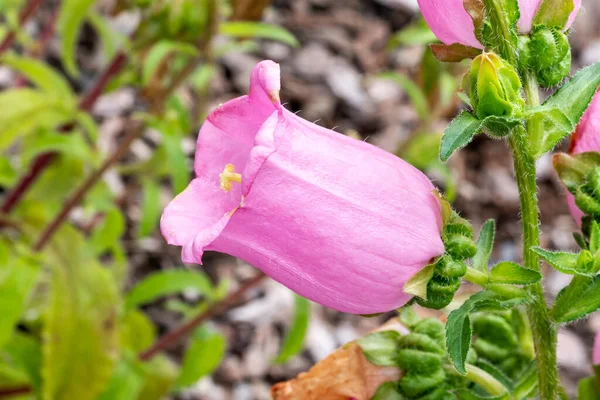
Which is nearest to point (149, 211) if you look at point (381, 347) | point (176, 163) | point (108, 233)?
point (108, 233)

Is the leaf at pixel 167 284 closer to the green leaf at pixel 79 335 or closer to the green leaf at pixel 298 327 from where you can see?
the green leaf at pixel 79 335

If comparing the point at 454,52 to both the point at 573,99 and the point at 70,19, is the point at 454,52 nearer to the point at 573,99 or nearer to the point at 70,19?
the point at 573,99

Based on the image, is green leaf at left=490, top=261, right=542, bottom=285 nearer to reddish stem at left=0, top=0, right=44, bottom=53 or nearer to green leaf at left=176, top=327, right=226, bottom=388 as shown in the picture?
green leaf at left=176, top=327, right=226, bottom=388

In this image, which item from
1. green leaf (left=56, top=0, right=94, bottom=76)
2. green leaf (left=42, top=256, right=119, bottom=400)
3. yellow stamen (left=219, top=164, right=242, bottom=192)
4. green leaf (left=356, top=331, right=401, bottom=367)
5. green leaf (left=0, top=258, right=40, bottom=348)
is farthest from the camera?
green leaf (left=56, top=0, right=94, bottom=76)

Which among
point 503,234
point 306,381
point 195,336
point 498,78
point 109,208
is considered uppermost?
point 498,78

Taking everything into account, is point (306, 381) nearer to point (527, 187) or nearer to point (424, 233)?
point (424, 233)

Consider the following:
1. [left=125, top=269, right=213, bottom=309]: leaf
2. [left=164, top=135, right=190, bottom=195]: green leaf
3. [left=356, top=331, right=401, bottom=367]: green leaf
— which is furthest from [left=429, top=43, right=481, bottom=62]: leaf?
[left=125, top=269, right=213, bottom=309]: leaf

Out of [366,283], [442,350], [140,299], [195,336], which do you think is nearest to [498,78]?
[366,283]
